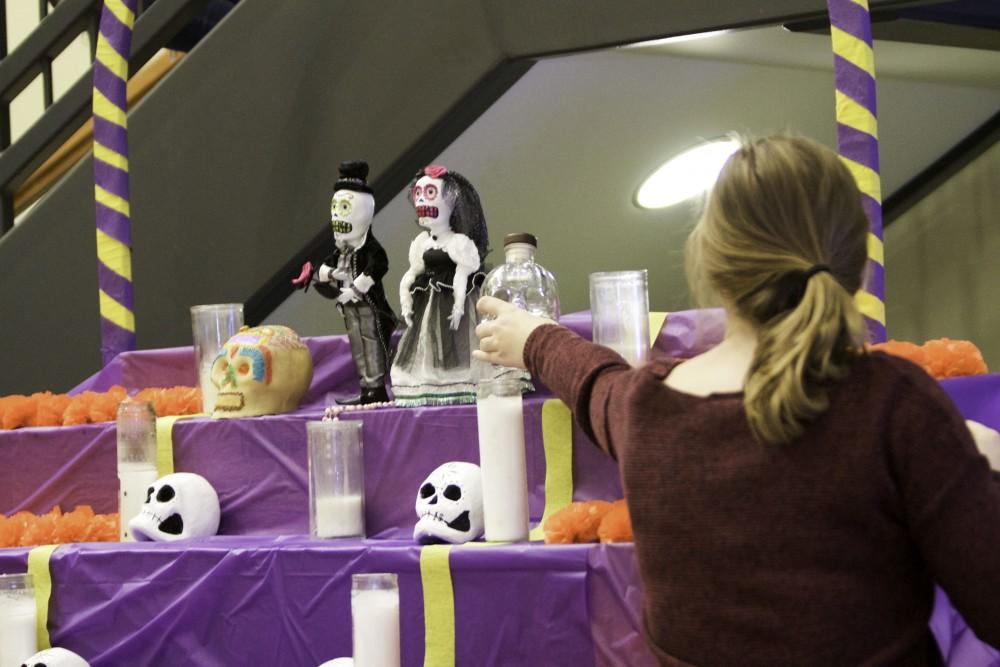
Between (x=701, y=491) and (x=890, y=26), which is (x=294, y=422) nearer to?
(x=701, y=491)

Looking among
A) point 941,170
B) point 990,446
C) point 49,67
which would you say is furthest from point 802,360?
point 941,170

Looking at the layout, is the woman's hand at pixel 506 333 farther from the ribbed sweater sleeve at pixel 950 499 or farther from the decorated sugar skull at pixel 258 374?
the ribbed sweater sleeve at pixel 950 499

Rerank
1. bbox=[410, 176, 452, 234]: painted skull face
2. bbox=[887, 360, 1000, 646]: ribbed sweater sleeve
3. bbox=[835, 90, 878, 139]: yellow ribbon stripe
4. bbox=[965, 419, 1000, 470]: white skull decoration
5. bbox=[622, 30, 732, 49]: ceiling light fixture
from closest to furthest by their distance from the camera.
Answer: bbox=[887, 360, 1000, 646]: ribbed sweater sleeve, bbox=[965, 419, 1000, 470]: white skull decoration, bbox=[410, 176, 452, 234]: painted skull face, bbox=[835, 90, 878, 139]: yellow ribbon stripe, bbox=[622, 30, 732, 49]: ceiling light fixture

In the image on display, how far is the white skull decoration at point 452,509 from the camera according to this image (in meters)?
2.21

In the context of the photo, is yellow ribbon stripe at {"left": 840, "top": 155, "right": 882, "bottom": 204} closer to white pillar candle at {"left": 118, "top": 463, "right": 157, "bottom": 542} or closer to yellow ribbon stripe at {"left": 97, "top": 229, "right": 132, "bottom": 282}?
white pillar candle at {"left": 118, "top": 463, "right": 157, "bottom": 542}

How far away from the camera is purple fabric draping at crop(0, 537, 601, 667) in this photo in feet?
6.84

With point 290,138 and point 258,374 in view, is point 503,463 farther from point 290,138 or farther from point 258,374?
point 290,138

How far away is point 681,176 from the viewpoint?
450 centimetres

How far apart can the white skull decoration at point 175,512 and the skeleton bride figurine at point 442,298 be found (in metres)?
0.44

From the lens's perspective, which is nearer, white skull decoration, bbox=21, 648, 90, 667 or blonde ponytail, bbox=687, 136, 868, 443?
blonde ponytail, bbox=687, 136, 868, 443

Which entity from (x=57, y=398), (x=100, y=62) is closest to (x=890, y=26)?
(x=100, y=62)

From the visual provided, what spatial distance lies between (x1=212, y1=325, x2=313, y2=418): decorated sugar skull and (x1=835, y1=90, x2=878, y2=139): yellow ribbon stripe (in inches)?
50.1

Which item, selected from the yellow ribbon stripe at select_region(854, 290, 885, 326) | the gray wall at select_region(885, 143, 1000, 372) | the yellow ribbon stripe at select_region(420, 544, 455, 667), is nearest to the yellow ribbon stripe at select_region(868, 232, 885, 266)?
the yellow ribbon stripe at select_region(854, 290, 885, 326)

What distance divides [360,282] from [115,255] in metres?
1.14
